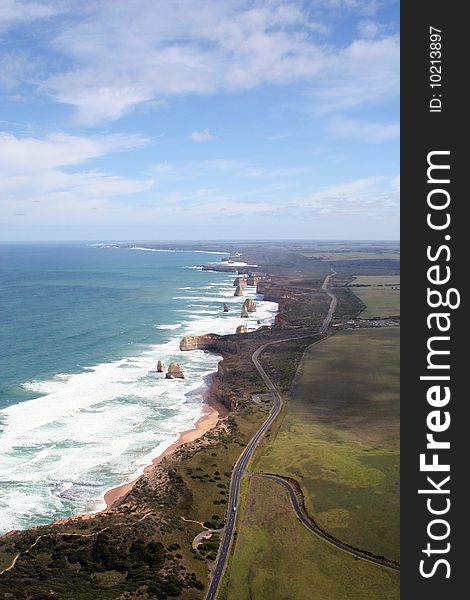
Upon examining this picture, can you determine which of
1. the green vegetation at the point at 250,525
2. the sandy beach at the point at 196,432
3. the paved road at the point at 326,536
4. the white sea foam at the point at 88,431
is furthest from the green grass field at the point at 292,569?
the white sea foam at the point at 88,431

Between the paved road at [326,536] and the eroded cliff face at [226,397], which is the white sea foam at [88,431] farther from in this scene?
the paved road at [326,536]

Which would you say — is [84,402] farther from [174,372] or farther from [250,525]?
[250,525]

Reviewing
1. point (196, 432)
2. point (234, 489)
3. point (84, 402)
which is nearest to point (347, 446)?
point (234, 489)

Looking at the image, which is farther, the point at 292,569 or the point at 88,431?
the point at 88,431

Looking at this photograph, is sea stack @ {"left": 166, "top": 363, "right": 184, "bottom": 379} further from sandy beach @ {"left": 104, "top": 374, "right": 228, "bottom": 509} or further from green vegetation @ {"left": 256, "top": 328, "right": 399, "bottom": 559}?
green vegetation @ {"left": 256, "top": 328, "right": 399, "bottom": 559}

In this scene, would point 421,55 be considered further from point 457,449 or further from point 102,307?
point 102,307

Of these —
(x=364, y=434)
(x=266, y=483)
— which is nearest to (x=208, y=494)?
(x=266, y=483)

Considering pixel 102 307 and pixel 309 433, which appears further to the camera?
pixel 102 307
